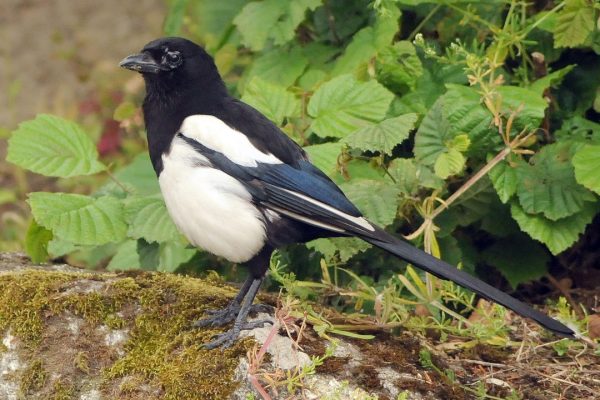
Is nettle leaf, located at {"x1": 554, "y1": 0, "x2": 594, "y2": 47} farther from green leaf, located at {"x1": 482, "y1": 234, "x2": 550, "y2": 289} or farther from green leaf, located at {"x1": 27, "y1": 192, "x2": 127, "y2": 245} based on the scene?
green leaf, located at {"x1": 27, "y1": 192, "x2": 127, "y2": 245}

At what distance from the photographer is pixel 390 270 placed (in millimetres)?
2986

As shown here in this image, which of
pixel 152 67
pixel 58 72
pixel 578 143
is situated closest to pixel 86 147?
pixel 152 67

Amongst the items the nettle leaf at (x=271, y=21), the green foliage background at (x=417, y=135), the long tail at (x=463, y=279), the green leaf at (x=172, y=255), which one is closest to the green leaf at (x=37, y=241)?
the green foliage background at (x=417, y=135)

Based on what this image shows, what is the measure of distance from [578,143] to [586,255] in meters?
0.43

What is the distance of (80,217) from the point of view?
2.88 metres

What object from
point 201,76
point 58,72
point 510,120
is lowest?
point 58,72

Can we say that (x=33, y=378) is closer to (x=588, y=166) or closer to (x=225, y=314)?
(x=225, y=314)

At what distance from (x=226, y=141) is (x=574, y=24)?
3.57 ft

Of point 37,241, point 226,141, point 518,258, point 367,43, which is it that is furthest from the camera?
point 367,43

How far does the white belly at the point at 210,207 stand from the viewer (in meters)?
2.45

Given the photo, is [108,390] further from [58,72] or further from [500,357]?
[58,72]

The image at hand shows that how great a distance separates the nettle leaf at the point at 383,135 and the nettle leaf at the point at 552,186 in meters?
0.36

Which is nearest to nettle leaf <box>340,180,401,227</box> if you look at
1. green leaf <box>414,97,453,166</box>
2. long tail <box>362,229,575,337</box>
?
green leaf <box>414,97,453,166</box>

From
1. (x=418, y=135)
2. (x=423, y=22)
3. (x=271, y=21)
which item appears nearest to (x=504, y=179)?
(x=418, y=135)
